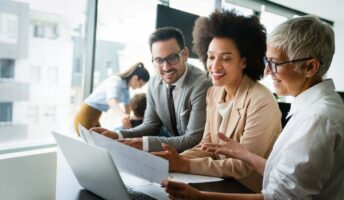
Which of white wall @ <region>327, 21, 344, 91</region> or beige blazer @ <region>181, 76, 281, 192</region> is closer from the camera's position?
beige blazer @ <region>181, 76, 281, 192</region>

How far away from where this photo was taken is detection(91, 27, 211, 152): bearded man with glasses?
1685 mm

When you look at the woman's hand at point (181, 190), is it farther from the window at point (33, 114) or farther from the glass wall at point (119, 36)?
the glass wall at point (119, 36)

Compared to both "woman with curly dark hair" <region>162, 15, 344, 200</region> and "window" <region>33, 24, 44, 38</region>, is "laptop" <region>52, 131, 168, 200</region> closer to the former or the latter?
"woman with curly dark hair" <region>162, 15, 344, 200</region>

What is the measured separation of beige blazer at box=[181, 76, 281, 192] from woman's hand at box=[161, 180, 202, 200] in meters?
0.41

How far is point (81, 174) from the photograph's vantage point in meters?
1.04

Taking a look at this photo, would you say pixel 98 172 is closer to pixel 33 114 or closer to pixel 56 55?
pixel 33 114

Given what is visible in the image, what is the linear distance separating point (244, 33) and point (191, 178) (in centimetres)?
75

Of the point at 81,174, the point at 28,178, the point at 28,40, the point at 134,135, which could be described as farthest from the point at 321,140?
the point at 28,40

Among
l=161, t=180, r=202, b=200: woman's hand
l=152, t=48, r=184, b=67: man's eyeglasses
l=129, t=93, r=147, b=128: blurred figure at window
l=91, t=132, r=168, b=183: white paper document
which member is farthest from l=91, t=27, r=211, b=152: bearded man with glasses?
l=129, t=93, r=147, b=128: blurred figure at window

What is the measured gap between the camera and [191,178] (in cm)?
119

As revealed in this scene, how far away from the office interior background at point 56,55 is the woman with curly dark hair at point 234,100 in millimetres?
722

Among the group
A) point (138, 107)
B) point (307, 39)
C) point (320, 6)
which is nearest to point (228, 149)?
point (307, 39)

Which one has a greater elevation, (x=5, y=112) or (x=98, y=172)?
(x=98, y=172)

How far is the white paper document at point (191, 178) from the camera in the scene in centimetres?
116
